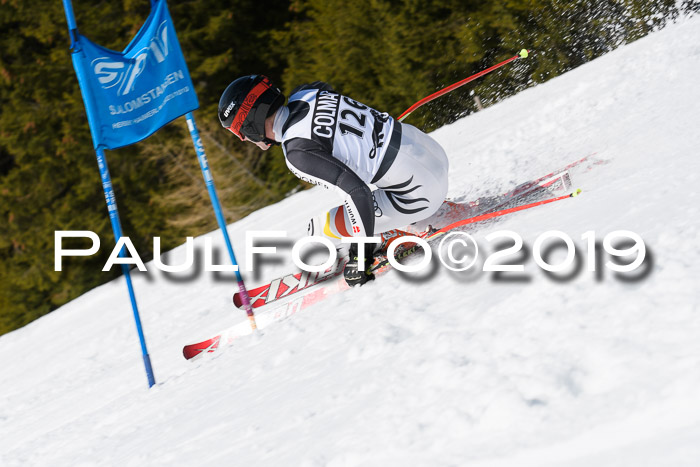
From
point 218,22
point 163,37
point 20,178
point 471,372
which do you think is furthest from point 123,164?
point 471,372

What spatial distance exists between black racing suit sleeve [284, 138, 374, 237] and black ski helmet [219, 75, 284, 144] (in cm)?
26

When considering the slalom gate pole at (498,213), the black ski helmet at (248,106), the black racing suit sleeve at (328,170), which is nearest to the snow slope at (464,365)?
the slalom gate pole at (498,213)

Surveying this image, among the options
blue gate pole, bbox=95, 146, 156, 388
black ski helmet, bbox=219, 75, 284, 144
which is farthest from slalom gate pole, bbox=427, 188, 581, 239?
blue gate pole, bbox=95, 146, 156, 388

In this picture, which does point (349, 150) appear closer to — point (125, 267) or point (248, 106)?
point (248, 106)

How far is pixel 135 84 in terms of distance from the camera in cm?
438

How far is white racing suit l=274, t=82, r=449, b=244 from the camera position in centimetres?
366

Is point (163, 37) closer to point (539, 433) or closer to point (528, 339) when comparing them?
point (528, 339)

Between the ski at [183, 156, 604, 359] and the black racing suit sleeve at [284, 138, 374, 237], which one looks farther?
the ski at [183, 156, 604, 359]

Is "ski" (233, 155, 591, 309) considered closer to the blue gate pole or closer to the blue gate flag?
the blue gate pole

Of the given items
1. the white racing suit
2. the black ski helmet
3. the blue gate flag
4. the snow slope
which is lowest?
the snow slope

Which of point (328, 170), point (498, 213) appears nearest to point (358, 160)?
point (328, 170)

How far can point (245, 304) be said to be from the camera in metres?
4.38

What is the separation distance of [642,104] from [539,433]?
187 inches

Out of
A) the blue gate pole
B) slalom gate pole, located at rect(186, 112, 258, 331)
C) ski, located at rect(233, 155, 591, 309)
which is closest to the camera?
the blue gate pole
